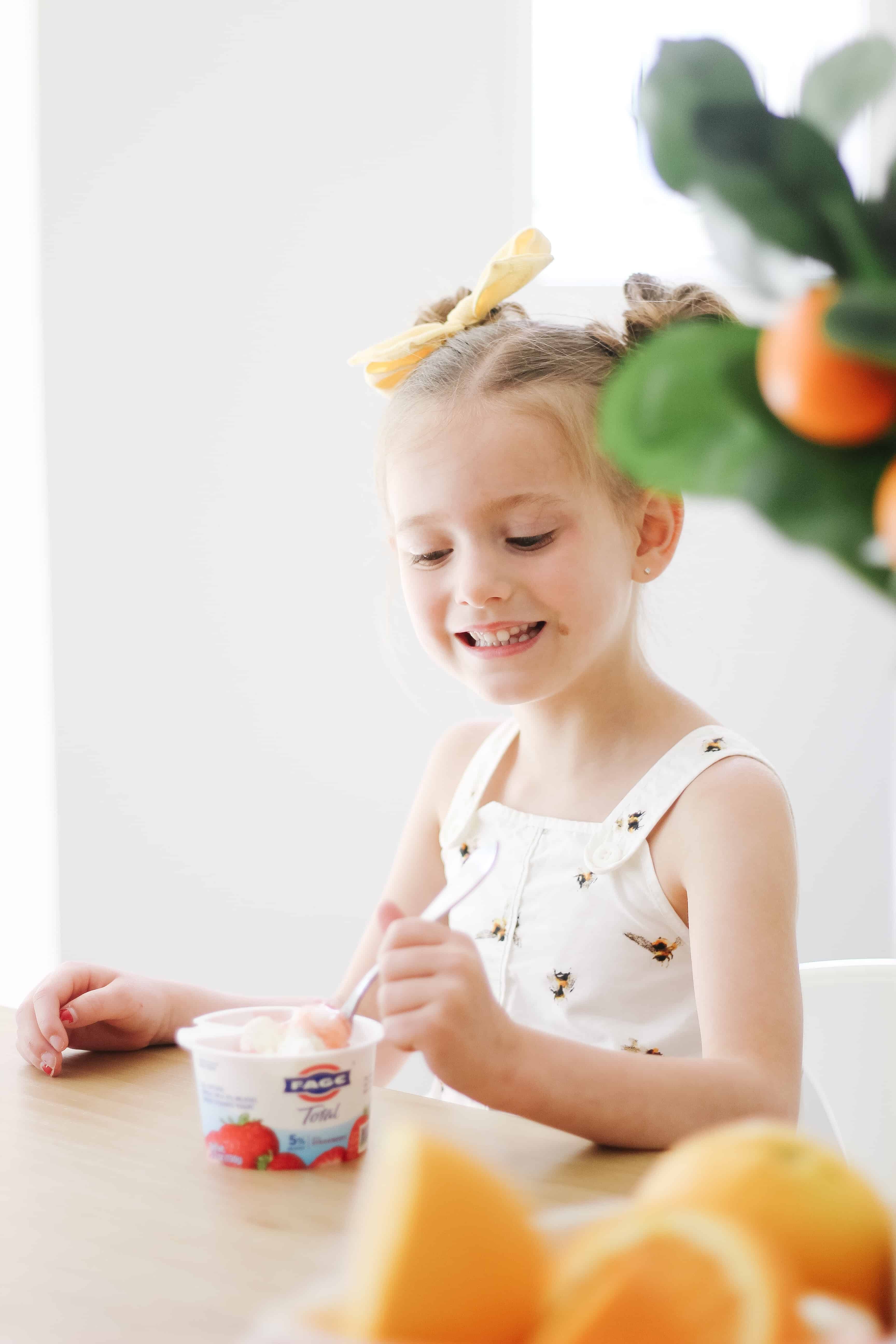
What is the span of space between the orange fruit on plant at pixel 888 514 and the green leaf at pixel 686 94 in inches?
3.0

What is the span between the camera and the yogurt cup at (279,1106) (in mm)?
655

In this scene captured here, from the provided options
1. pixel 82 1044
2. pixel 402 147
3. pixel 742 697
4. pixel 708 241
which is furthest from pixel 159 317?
pixel 708 241

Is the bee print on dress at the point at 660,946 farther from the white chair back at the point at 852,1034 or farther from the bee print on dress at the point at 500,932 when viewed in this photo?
the white chair back at the point at 852,1034

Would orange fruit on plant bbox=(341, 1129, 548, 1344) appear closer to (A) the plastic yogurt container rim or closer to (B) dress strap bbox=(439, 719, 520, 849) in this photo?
(A) the plastic yogurt container rim

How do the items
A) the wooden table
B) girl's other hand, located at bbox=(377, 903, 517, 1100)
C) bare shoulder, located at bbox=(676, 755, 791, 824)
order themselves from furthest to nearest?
bare shoulder, located at bbox=(676, 755, 791, 824) < girl's other hand, located at bbox=(377, 903, 517, 1100) < the wooden table

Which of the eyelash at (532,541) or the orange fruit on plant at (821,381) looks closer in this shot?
the orange fruit on plant at (821,381)

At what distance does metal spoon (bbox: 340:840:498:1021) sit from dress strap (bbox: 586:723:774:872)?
338mm

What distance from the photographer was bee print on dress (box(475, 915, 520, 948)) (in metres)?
1.14

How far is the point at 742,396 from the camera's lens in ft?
0.94

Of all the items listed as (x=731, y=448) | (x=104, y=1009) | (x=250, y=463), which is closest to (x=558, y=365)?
(x=104, y=1009)

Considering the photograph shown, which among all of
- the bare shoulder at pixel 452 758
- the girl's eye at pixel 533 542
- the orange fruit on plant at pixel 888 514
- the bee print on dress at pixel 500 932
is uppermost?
the orange fruit on plant at pixel 888 514

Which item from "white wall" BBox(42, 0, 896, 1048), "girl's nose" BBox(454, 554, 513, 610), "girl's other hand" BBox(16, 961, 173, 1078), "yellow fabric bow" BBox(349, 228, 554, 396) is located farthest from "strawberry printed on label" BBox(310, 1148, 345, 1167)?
"white wall" BBox(42, 0, 896, 1048)

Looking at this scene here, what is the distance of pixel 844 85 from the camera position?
0.28 meters

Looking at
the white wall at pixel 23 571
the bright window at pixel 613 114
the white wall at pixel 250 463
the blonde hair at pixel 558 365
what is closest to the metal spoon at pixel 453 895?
the blonde hair at pixel 558 365
